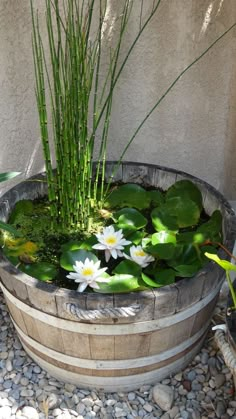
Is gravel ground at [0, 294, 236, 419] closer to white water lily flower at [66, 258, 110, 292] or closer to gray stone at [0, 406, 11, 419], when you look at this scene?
gray stone at [0, 406, 11, 419]

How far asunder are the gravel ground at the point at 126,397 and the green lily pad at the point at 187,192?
1.73ft

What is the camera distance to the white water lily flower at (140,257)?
1.38 meters

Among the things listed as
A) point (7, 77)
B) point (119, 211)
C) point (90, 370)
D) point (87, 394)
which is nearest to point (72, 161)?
point (119, 211)

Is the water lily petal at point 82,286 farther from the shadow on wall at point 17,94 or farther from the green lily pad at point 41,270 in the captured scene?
the shadow on wall at point 17,94

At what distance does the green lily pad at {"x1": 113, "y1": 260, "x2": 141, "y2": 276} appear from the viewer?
1.36m

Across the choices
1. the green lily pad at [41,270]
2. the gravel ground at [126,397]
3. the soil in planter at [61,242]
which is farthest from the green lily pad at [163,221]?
the gravel ground at [126,397]

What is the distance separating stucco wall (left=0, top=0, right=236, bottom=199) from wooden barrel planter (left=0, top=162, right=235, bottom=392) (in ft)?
1.25

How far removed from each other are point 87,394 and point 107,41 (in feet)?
3.95

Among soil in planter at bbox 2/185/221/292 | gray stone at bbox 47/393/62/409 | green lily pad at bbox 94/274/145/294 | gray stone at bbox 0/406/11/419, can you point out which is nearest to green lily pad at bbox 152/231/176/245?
soil in planter at bbox 2/185/221/292

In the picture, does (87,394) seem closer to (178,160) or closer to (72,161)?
(72,161)

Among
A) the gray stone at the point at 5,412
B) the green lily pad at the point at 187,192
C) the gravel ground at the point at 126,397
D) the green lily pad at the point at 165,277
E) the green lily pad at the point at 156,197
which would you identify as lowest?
the gray stone at the point at 5,412

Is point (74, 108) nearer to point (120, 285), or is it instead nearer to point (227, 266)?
point (120, 285)

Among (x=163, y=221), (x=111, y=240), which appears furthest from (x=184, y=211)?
(x=111, y=240)

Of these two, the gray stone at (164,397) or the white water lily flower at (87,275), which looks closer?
the white water lily flower at (87,275)
